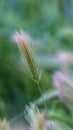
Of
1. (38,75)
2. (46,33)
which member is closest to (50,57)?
(46,33)

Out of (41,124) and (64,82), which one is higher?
(41,124)

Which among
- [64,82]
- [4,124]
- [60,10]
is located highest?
[4,124]

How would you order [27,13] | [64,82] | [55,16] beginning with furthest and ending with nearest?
1. [27,13]
2. [55,16]
3. [64,82]

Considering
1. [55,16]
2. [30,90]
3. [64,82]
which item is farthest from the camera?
[55,16]

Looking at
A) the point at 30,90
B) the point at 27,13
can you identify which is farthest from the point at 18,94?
the point at 27,13

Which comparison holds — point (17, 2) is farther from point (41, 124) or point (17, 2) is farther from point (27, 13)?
point (41, 124)

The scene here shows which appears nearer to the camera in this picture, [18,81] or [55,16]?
[18,81]

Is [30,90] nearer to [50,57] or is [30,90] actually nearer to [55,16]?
[50,57]
